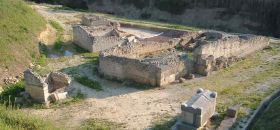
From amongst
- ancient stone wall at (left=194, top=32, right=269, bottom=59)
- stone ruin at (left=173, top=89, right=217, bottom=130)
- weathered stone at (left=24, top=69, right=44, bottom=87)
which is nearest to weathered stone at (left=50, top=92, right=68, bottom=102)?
weathered stone at (left=24, top=69, right=44, bottom=87)

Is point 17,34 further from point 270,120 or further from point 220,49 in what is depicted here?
point 270,120

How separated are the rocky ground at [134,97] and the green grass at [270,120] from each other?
2214mm

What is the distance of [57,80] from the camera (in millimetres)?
19766

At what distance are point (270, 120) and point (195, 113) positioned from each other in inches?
108

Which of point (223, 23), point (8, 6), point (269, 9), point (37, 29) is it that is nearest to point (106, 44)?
point (37, 29)

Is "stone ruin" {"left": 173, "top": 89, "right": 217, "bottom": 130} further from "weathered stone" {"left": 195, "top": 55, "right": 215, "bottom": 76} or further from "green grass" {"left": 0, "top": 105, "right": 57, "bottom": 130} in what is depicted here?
"weathered stone" {"left": 195, "top": 55, "right": 215, "bottom": 76}

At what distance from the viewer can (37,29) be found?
990 inches

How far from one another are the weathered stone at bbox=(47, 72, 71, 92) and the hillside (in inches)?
83.4

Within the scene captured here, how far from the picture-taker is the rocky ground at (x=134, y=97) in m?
16.8

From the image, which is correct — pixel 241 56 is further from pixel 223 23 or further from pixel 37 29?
pixel 223 23

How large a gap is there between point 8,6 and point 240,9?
23.7 meters

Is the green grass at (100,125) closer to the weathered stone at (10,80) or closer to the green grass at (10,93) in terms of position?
the green grass at (10,93)

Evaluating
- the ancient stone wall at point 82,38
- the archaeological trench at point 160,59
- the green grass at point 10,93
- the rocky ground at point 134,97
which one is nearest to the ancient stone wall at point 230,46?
the archaeological trench at point 160,59

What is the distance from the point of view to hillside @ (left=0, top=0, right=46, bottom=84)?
68.9ft
